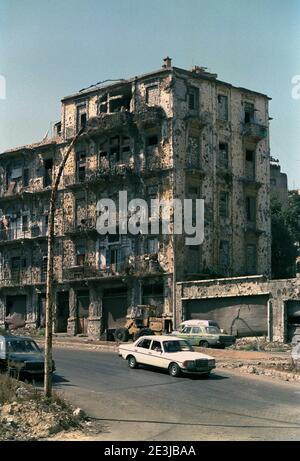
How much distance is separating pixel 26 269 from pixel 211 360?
3478 centimetres

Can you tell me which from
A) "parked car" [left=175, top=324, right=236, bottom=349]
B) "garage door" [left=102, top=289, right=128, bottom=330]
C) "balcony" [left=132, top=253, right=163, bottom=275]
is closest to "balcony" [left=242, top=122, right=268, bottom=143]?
"balcony" [left=132, top=253, right=163, bottom=275]

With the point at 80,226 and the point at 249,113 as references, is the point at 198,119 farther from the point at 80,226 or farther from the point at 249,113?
the point at 80,226

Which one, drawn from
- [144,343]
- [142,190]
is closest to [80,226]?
[142,190]

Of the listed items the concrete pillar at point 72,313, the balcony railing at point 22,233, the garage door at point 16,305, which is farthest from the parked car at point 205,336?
the garage door at point 16,305

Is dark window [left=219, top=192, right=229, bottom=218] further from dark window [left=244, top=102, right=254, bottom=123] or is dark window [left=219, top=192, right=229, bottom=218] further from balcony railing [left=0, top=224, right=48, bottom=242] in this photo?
balcony railing [left=0, top=224, right=48, bottom=242]

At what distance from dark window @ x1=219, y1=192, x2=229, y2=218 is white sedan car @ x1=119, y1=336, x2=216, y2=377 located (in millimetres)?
25544

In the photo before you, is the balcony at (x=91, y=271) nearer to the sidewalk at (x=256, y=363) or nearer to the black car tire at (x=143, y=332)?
the black car tire at (x=143, y=332)

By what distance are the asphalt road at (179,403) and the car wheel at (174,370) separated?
27cm

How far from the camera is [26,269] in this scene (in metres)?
57.4

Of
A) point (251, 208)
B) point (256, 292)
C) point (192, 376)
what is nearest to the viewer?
point (192, 376)

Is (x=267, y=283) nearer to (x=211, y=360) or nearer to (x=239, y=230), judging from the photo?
(x=239, y=230)

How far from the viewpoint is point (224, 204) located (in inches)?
2044

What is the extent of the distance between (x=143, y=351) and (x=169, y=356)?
1.54 m
